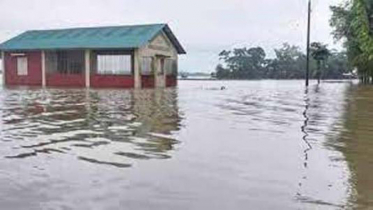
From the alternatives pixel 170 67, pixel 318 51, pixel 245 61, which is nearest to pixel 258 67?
pixel 245 61

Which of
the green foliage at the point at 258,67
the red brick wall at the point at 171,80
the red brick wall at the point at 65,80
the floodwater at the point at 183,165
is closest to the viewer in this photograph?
the floodwater at the point at 183,165

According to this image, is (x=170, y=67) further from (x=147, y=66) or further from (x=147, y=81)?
(x=147, y=81)

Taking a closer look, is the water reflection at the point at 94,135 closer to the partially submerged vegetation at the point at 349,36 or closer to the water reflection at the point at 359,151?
the water reflection at the point at 359,151

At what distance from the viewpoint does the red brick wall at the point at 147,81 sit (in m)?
40.2

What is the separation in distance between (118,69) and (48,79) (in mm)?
5967

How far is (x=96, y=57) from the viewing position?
4150 cm

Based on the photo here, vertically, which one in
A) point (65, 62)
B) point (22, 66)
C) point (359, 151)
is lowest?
Result: point (359, 151)

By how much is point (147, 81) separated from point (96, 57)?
4211 millimetres

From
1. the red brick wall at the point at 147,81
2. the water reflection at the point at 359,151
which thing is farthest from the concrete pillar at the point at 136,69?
the water reflection at the point at 359,151

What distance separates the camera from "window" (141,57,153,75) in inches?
1578

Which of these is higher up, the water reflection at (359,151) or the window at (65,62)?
the window at (65,62)

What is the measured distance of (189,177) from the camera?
6195 millimetres

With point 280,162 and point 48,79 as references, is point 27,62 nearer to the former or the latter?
point 48,79

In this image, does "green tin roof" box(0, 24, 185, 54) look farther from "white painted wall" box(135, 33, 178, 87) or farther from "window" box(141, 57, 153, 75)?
"window" box(141, 57, 153, 75)
